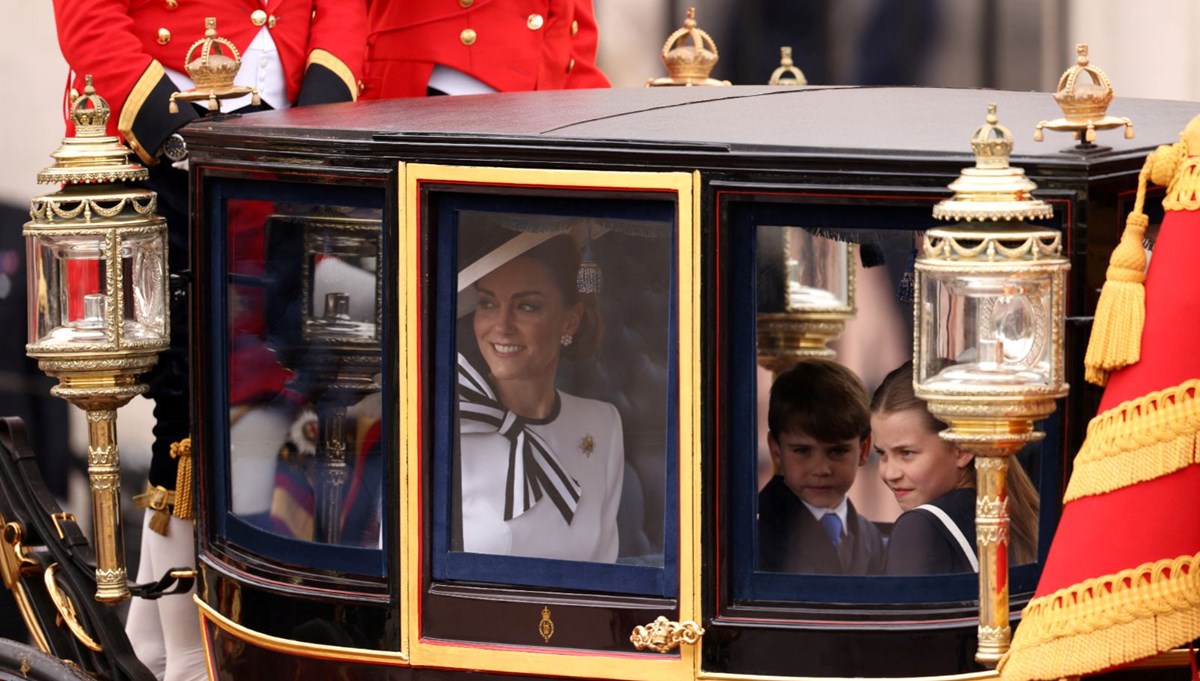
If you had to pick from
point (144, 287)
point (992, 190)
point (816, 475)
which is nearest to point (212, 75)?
point (144, 287)

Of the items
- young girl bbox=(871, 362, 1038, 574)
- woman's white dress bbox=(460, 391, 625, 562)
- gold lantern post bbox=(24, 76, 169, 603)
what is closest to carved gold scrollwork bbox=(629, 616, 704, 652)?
woman's white dress bbox=(460, 391, 625, 562)

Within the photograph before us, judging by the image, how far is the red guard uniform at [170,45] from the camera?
12.9 ft

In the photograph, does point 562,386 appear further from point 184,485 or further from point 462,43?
point 462,43

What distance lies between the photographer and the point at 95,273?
3307 millimetres

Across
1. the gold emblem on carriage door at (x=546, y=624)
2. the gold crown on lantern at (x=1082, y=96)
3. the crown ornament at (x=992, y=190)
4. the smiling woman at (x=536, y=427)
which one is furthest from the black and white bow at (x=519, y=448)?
the gold crown on lantern at (x=1082, y=96)

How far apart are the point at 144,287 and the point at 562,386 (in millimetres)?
699

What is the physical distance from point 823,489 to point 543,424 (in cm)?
36

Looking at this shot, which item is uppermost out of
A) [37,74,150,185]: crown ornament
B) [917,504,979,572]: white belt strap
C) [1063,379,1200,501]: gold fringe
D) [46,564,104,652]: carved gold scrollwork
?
[37,74,150,185]: crown ornament

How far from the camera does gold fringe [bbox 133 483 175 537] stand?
3869mm

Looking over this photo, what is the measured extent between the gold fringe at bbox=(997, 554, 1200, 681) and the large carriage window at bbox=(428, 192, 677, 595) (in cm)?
54

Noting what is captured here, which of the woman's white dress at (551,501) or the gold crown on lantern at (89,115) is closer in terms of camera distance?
the woman's white dress at (551,501)

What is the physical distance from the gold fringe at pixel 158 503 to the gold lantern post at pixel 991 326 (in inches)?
62.9

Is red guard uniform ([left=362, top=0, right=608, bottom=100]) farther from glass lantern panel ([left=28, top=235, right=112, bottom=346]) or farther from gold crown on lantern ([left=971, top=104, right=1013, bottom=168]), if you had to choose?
gold crown on lantern ([left=971, top=104, right=1013, bottom=168])

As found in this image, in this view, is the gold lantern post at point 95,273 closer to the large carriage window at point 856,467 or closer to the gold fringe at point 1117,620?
the large carriage window at point 856,467
